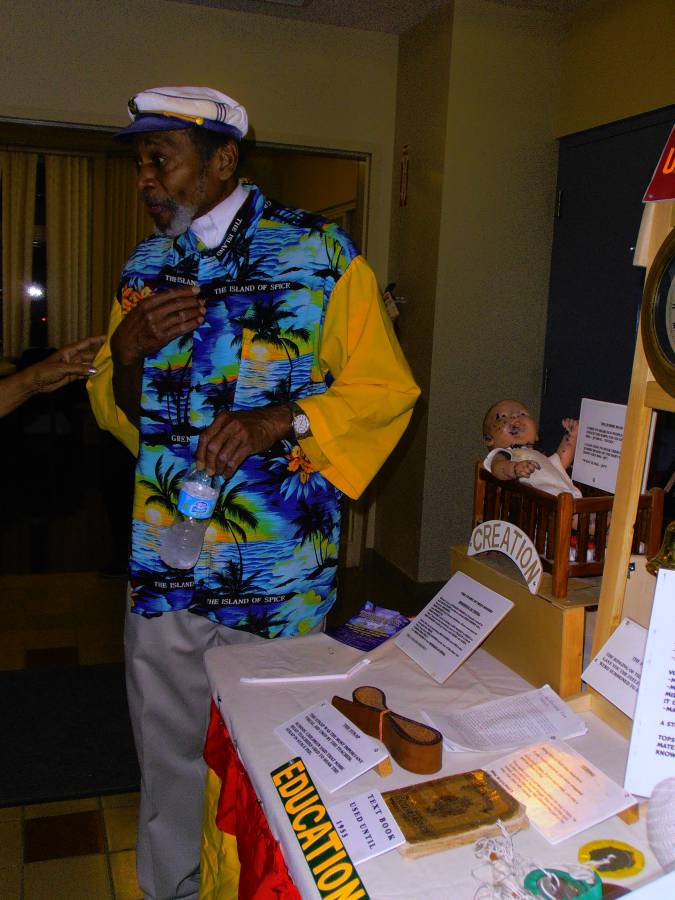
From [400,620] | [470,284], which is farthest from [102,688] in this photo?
[470,284]

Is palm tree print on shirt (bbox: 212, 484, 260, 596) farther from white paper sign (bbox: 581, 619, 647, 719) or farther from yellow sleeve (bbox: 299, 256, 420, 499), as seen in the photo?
white paper sign (bbox: 581, 619, 647, 719)

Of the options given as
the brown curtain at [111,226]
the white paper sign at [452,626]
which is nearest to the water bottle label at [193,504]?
the white paper sign at [452,626]

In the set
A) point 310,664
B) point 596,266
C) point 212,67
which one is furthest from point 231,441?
point 212,67

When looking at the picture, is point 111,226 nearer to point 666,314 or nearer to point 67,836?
point 67,836

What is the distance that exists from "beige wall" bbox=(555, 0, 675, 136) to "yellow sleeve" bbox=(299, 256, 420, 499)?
2.41 metres

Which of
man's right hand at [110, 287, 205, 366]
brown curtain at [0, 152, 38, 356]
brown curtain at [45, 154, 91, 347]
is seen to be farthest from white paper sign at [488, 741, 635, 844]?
brown curtain at [0, 152, 38, 356]

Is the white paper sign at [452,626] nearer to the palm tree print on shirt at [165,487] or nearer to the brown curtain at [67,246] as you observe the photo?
the palm tree print on shirt at [165,487]

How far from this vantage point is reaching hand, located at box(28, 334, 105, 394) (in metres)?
1.78

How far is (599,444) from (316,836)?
71 centimetres

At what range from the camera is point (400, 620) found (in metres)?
1.53

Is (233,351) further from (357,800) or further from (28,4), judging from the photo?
(28,4)

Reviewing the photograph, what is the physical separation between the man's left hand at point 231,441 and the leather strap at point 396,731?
0.42 m

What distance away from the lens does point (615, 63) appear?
11.7ft

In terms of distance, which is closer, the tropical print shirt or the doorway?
the tropical print shirt
